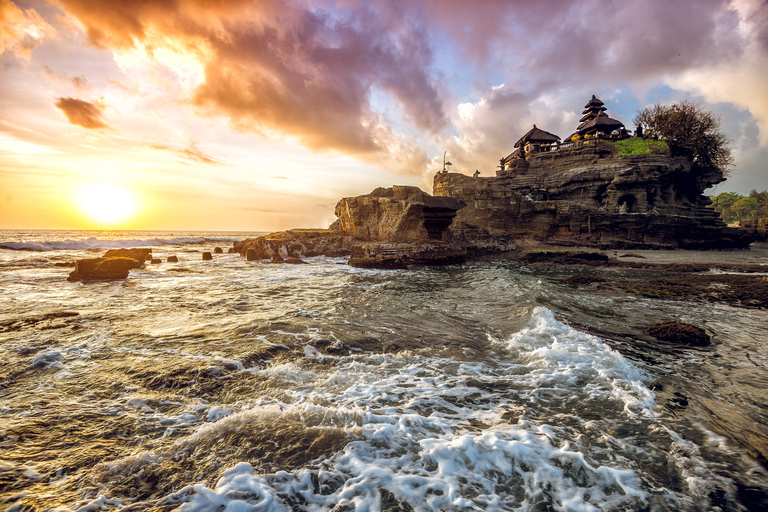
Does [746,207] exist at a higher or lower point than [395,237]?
higher

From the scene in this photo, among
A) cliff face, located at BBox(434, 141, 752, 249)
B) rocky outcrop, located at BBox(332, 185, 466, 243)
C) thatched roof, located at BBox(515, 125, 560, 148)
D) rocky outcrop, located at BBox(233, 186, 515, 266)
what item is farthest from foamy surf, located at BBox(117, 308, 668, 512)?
thatched roof, located at BBox(515, 125, 560, 148)

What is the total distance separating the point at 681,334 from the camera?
5598mm

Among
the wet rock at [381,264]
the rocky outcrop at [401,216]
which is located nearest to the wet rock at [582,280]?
the wet rock at [381,264]

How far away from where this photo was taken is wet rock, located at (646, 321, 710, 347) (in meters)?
5.44

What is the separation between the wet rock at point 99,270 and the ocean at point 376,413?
596 cm

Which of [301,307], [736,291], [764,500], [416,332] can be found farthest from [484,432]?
[736,291]

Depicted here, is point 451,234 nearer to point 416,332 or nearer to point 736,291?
point 736,291

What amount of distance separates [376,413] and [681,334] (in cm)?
644

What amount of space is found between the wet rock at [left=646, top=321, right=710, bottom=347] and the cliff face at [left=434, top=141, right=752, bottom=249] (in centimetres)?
2246

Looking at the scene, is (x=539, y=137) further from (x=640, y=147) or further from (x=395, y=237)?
(x=395, y=237)

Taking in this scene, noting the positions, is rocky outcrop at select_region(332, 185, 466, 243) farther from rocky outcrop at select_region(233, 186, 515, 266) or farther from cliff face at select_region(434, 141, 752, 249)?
cliff face at select_region(434, 141, 752, 249)

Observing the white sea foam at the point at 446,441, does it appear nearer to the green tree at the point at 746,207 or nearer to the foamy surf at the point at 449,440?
the foamy surf at the point at 449,440

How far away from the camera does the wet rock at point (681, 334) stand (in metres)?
5.44

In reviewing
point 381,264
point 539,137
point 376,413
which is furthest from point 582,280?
point 539,137
